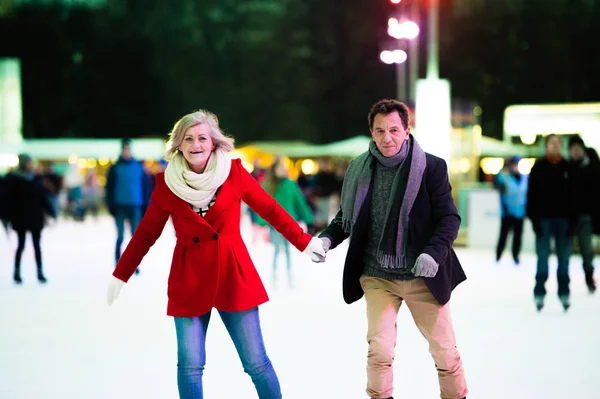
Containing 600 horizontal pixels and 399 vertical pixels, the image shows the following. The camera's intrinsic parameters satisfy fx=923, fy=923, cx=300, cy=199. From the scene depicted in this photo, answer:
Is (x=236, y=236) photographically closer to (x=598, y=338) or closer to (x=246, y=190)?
(x=246, y=190)

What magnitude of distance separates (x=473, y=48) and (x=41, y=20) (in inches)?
804

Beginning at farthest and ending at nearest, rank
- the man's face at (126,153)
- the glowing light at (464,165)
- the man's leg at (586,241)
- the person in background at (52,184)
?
the person in background at (52,184)
the glowing light at (464,165)
the man's face at (126,153)
the man's leg at (586,241)

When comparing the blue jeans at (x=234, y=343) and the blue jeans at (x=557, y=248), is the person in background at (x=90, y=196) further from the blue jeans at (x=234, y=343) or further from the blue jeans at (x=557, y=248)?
the blue jeans at (x=234, y=343)

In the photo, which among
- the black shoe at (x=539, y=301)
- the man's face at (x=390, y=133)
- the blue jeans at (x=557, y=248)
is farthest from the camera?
the black shoe at (x=539, y=301)

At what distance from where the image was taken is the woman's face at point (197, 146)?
3.75 metres

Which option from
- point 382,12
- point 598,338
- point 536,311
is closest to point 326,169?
point 536,311

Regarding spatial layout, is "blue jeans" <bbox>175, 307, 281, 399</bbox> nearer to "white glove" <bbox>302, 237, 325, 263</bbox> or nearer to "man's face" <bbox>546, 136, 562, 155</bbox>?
"white glove" <bbox>302, 237, 325, 263</bbox>

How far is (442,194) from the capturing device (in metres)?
3.88

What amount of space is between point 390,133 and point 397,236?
43 centimetres

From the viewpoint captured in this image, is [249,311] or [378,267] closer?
[249,311]

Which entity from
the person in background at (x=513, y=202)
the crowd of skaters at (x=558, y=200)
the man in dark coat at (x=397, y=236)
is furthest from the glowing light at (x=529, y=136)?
the man in dark coat at (x=397, y=236)

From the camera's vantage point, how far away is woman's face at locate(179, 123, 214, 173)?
12.3 feet

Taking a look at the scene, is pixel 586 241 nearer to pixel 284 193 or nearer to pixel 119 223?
pixel 284 193

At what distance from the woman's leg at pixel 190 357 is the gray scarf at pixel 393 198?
2.71 ft
